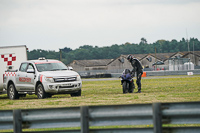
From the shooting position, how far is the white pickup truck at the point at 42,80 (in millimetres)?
17625

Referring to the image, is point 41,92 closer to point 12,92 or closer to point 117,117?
point 12,92

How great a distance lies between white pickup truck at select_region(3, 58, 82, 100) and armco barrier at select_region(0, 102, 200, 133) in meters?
10.5

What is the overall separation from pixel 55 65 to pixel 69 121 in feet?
40.5

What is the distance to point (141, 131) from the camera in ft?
21.6

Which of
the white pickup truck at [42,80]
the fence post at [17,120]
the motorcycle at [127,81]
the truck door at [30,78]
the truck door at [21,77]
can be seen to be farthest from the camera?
the motorcycle at [127,81]

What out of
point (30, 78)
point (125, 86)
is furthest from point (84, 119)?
point (125, 86)

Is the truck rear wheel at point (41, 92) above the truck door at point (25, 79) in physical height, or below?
below

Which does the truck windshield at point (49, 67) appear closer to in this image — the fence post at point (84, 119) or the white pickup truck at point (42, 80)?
the white pickup truck at point (42, 80)

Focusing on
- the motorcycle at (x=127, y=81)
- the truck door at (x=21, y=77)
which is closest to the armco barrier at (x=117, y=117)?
the truck door at (x=21, y=77)

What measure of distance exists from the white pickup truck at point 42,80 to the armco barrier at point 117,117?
10.5 metres

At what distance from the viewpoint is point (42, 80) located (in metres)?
17.8

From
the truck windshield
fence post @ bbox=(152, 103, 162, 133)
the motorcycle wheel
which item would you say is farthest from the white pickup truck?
fence post @ bbox=(152, 103, 162, 133)

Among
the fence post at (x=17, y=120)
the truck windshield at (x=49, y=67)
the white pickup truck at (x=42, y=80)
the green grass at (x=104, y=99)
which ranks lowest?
the green grass at (x=104, y=99)

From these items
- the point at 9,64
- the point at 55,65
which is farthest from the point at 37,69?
the point at 9,64
